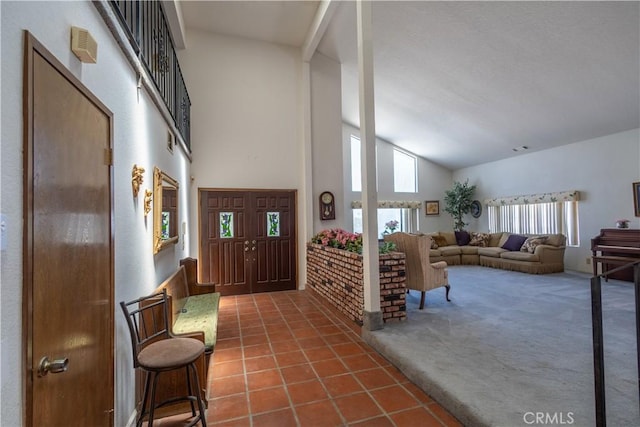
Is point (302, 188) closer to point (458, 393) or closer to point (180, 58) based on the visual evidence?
point (180, 58)

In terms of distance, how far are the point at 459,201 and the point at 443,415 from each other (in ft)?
26.9

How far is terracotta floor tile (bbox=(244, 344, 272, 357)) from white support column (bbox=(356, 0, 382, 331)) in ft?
3.48

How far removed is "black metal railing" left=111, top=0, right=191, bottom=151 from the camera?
2.12 meters

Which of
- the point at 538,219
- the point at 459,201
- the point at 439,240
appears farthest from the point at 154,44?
the point at 459,201

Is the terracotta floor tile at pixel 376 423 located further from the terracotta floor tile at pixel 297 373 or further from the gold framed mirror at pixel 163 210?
the gold framed mirror at pixel 163 210

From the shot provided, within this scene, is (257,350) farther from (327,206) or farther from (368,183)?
(327,206)

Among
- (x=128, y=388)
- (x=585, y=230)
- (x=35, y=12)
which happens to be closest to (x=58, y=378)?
(x=128, y=388)

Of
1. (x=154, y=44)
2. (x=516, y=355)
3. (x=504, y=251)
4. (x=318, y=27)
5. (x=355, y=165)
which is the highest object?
(x=318, y=27)

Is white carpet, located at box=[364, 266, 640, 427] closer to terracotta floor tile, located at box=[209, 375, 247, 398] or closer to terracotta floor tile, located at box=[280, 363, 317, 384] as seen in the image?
terracotta floor tile, located at box=[280, 363, 317, 384]

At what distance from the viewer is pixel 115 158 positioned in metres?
1.79

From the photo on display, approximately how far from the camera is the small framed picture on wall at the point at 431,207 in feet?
31.9

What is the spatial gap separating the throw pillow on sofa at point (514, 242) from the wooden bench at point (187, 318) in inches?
269

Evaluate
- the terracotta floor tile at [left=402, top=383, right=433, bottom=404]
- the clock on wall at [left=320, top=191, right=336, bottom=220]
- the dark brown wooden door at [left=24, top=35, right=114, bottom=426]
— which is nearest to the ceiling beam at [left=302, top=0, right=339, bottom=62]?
the clock on wall at [left=320, top=191, right=336, bottom=220]

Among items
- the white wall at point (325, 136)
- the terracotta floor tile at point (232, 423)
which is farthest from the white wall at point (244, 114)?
the terracotta floor tile at point (232, 423)
